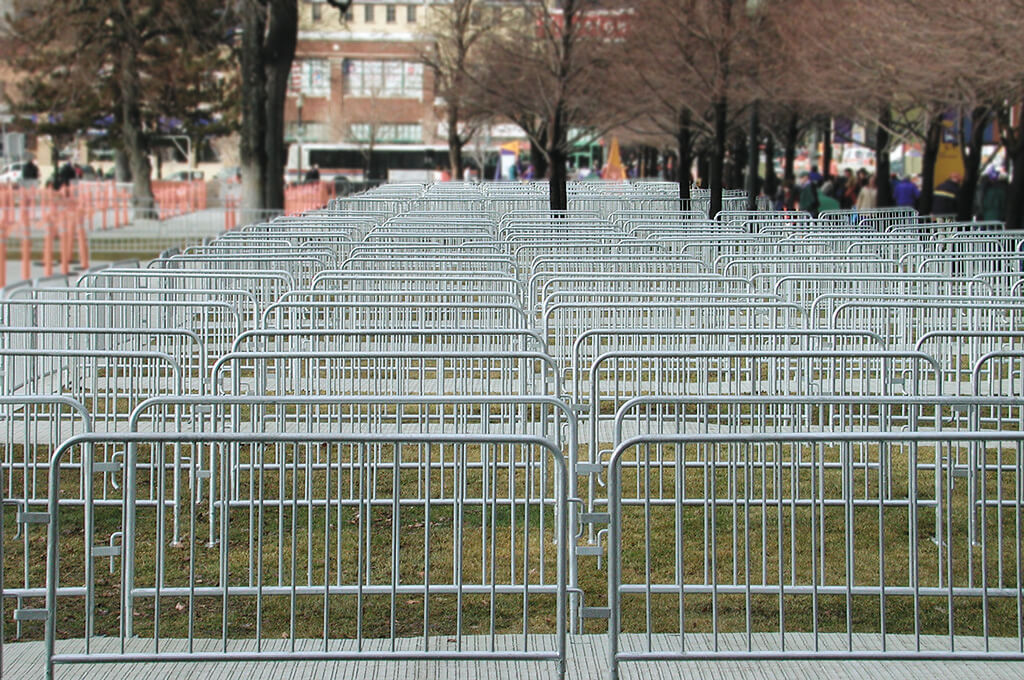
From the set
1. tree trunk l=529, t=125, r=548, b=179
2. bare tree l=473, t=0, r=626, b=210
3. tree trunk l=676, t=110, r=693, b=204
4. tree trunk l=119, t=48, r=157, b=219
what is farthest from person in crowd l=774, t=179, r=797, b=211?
tree trunk l=119, t=48, r=157, b=219

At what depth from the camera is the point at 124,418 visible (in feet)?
29.2

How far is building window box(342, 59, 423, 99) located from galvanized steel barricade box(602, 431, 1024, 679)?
90601 millimetres

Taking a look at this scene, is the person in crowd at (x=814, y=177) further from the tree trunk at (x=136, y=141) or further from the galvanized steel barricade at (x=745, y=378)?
the galvanized steel barricade at (x=745, y=378)

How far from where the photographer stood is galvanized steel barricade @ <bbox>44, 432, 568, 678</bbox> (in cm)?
509

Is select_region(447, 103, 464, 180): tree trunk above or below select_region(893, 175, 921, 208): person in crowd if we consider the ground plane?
above

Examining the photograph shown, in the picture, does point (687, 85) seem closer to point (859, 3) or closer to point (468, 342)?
point (859, 3)

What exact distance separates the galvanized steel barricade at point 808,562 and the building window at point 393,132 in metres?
84.1

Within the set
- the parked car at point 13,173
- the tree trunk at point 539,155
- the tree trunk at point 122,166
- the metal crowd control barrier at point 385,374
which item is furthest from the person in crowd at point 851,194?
the parked car at point 13,173

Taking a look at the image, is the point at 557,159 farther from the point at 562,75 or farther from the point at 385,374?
the point at 385,374

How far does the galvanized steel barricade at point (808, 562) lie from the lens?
5.12 metres

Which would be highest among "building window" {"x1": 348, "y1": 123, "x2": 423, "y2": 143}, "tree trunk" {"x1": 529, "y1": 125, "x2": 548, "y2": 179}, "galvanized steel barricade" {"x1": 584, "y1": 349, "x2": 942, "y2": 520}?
"building window" {"x1": 348, "y1": 123, "x2": 423, "y2": 143}

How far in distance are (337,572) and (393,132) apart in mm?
94124

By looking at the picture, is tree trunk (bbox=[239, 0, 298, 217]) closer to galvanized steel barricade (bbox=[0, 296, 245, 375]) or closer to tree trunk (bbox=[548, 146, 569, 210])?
tree trunk (bbox=[548, 146, 569, 210])

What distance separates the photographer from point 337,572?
20.8ft
